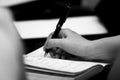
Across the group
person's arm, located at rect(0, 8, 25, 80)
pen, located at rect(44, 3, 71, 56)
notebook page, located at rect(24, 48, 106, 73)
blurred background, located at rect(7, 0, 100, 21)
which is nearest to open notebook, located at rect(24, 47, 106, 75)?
notebook page, located at rect(24, 48, 106, 73)

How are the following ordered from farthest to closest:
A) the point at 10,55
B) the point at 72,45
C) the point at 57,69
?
the point at 72,45 < the point at 57,69 < the point at 10,55

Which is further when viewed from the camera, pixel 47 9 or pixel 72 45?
pixel 47 9

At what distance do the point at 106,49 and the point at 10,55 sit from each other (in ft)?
1.58

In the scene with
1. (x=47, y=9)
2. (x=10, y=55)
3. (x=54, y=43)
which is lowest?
(x=47, y=9)

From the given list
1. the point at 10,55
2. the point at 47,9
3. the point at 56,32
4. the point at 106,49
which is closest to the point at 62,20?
the point at 56,32

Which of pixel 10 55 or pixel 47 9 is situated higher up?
pixel 10 55

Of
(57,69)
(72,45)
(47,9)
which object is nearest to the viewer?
(57,69)

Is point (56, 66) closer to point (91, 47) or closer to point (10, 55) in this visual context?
point (91, 47)

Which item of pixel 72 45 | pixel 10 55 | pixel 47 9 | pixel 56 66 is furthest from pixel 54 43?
pixel 47 9

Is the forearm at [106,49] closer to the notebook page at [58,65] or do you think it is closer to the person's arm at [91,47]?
the person's arm at [91,47]

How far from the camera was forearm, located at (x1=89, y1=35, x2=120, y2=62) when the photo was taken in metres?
0.66

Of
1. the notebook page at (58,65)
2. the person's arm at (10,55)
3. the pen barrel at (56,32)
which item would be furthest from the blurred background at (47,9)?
the person's arm at (10,55)

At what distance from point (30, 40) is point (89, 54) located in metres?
0.24

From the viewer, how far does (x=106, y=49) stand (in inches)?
26.6
